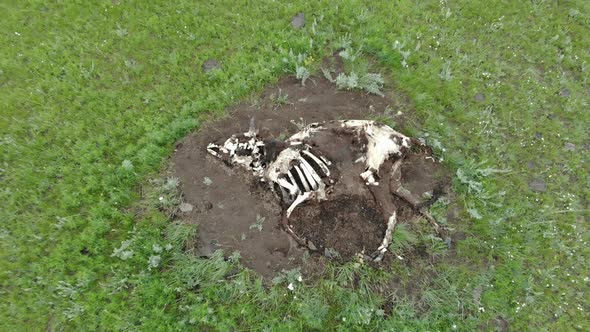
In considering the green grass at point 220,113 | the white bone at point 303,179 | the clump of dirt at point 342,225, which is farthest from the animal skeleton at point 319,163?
the green grass at point 220,113

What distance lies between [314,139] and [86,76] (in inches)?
160

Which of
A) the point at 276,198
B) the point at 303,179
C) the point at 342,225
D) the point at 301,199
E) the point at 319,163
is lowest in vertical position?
the point at 342,225

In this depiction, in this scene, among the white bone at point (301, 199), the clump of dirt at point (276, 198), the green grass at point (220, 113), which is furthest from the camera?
the clump of dirt at point (276, 198)

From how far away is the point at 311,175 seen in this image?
5008 millimetres

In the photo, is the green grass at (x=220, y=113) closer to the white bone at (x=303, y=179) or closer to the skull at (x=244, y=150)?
the skull at (x=244, y=150)

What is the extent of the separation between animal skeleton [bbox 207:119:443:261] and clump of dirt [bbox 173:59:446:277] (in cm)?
18

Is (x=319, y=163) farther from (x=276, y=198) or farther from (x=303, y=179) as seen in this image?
(x=276, y=198)

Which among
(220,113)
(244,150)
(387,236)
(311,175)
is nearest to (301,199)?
(311,175)

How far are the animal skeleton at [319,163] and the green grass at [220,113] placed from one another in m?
0.94

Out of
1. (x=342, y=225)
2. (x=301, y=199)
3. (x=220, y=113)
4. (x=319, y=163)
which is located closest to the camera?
(x=301, y=199)

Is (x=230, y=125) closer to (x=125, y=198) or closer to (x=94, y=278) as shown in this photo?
(x=125, y=198)

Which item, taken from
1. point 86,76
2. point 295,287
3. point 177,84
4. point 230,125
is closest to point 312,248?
point 295,287

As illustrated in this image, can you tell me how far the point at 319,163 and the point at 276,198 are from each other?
2.74 feet

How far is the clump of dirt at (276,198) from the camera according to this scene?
5.23m
